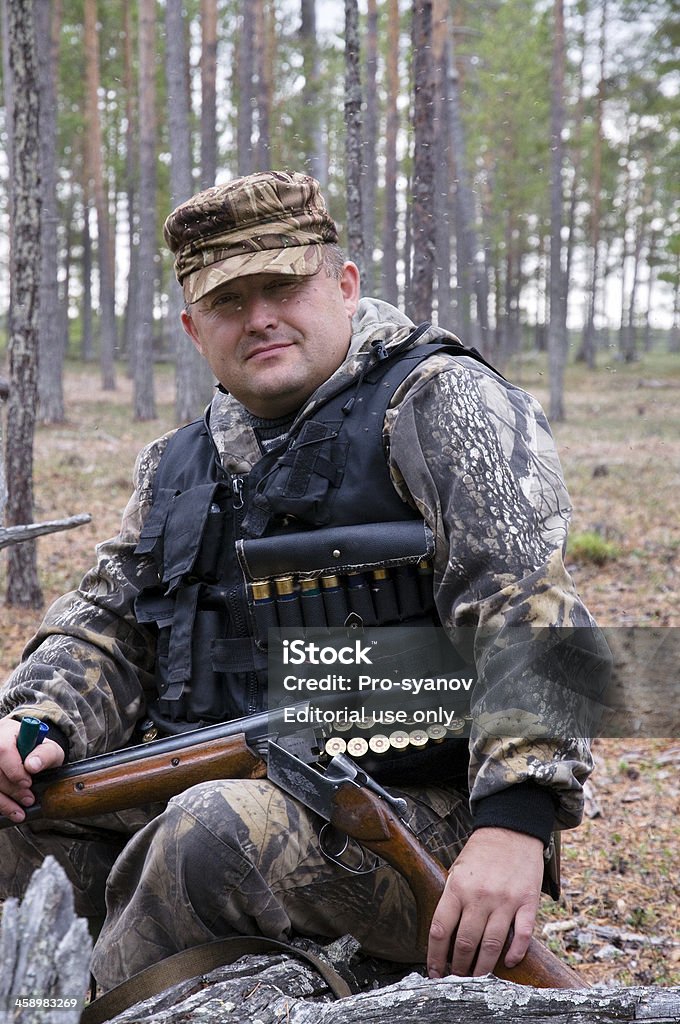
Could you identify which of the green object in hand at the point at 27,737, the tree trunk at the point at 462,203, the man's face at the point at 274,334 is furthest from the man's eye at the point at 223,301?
the tree trunk at the point at 462,203

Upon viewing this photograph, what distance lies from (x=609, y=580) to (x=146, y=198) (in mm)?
15645

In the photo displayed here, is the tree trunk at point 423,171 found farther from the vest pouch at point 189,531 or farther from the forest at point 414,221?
the vest pouch at point 189,531

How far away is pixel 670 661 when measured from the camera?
275 inches

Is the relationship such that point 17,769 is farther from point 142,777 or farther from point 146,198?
point 146,198

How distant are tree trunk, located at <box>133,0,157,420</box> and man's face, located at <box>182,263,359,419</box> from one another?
736 inches

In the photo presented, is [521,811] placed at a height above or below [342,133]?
below

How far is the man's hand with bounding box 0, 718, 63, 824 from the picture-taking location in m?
2.61

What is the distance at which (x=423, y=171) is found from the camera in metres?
10.1

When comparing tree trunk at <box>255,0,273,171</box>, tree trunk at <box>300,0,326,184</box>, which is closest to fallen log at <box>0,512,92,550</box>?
tree trunk at <box>255,0,273,171</box>

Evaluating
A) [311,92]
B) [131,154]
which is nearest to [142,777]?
[311,92]

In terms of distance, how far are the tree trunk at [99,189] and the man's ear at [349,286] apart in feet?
77.2

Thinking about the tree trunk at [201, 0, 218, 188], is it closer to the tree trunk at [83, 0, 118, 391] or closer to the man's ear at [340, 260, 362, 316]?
the tree trunk at [83, 0, 118, 391]

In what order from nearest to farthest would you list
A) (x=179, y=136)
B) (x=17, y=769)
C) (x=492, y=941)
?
(x=492, y=941) < (x=17, y=769) < (x=179, y=136)

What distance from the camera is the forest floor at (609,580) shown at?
12.2ft
